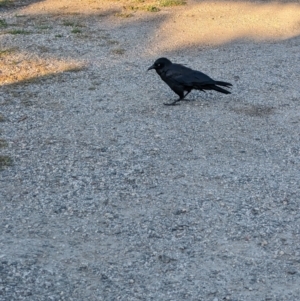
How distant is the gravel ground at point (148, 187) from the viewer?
4797mm

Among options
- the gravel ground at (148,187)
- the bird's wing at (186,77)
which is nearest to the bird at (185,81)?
the bird's wing at (186,77)

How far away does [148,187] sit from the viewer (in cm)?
636

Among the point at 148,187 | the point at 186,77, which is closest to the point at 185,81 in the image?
the point at 186,77

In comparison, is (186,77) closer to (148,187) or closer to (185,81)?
(185,81)

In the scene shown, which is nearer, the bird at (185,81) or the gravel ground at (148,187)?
the gravel ground at (148,187)

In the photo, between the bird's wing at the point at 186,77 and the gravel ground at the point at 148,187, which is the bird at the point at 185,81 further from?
the gravel ground at the point at 148,187

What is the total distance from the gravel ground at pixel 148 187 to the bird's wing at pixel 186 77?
Answer: 0.31 meters

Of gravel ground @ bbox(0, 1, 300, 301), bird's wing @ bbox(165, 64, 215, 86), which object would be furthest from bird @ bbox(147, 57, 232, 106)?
gravel ground @ bbox(0, 1, 300, 301)

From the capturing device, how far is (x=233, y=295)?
4590 mm

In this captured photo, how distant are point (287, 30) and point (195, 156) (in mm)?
7632

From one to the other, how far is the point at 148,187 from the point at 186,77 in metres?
2.99

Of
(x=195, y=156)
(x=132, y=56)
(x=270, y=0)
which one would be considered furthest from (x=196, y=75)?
(x=270, y=0)

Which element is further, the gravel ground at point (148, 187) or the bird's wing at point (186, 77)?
the bird's wing at point (186, 77)

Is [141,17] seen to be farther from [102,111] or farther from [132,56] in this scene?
[102,111]
